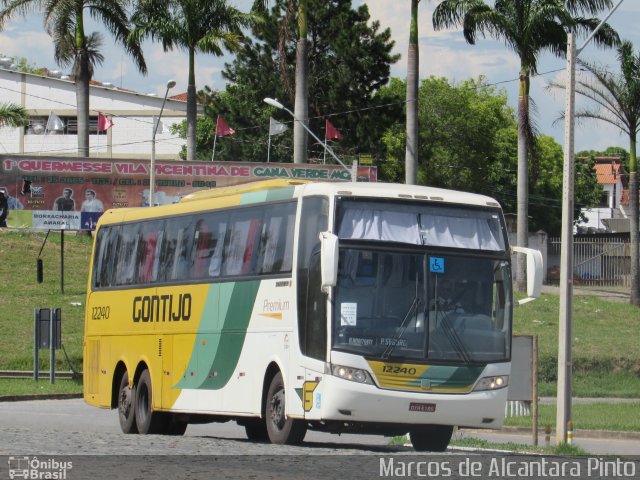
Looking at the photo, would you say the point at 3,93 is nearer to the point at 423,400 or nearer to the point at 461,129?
the point at 461,129

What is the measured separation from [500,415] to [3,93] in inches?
3582

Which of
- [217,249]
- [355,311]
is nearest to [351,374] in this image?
[355,311]

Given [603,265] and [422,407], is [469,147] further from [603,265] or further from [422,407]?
[422,407]

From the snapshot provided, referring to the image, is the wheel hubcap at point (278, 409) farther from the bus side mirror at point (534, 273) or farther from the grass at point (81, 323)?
the grass at point (81, 323)

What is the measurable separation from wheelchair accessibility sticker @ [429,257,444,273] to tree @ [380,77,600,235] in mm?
65979

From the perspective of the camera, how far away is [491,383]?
16828 mm

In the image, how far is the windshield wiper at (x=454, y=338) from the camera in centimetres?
1650

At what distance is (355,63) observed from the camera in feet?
243

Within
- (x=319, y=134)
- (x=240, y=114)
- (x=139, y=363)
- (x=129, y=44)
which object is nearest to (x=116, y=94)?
(x=240, y=114)

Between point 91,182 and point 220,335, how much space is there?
42.8 meters

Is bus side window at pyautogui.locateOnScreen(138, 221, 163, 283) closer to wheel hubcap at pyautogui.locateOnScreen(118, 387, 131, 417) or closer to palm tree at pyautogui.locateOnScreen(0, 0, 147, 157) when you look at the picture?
wheel hubcap at pyautogui.locateOnScreen(118, 387, 131, 417)

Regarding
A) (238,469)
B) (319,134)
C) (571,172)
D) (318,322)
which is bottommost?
(238,469)

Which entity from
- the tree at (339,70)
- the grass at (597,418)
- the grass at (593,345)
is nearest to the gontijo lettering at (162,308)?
the grass at (597,418)

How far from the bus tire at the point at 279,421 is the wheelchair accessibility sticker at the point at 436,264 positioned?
2492 mm
